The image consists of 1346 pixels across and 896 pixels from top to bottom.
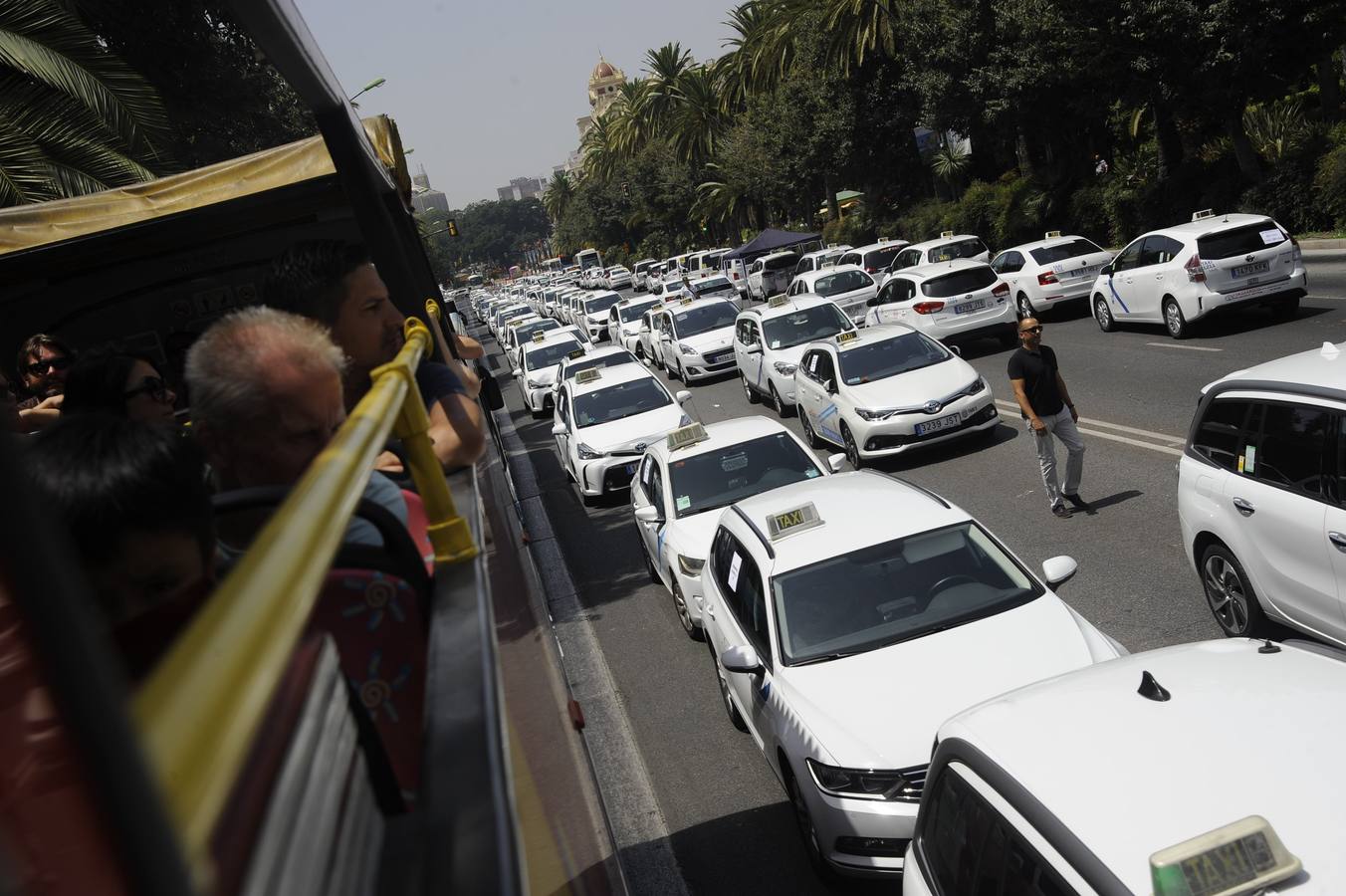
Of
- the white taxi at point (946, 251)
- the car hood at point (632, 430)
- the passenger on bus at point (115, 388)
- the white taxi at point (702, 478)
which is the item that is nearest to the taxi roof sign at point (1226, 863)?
the passenger on bus at point (115, 388)

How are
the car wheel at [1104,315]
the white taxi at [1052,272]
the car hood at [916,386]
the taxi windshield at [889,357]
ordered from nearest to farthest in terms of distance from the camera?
1. the car hood at [916,386]
2. the taxi windshield at [889,357]
3. the car wheel at [1104,315]
4. the white taxi at [1052,272]

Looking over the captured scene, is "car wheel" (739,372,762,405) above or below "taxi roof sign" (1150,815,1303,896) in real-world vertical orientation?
below

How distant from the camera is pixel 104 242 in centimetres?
655

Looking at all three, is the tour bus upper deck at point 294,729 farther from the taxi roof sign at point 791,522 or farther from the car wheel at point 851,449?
→ the car wheel at point 851,449

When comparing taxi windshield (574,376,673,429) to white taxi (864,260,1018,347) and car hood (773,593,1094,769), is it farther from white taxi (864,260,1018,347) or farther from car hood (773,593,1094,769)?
car hood (773,593,1094,769)

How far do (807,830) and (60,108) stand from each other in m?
12.3

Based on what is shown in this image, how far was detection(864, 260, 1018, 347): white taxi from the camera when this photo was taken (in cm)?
2005

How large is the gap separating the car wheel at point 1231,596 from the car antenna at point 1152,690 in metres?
3.27

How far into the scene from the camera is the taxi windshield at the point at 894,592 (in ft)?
20.3

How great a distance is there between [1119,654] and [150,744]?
585 centimetres

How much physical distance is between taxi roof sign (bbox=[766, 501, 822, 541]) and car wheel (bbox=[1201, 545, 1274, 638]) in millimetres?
2507

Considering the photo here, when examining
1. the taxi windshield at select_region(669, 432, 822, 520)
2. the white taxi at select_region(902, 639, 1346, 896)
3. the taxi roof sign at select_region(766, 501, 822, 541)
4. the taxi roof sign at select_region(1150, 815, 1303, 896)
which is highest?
the taxi roof sign at select_region(1150, 815, 1303, 896)

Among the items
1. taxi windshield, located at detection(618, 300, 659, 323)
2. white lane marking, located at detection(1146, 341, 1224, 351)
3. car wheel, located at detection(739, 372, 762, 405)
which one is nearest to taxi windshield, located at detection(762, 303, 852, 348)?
car wheel, located at detection(739, 372, 762, 405)

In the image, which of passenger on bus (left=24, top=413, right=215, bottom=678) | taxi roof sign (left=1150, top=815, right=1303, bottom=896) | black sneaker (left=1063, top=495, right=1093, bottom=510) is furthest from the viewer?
black sneaker (left=1063, top=495, right=1093, bottom=510)
